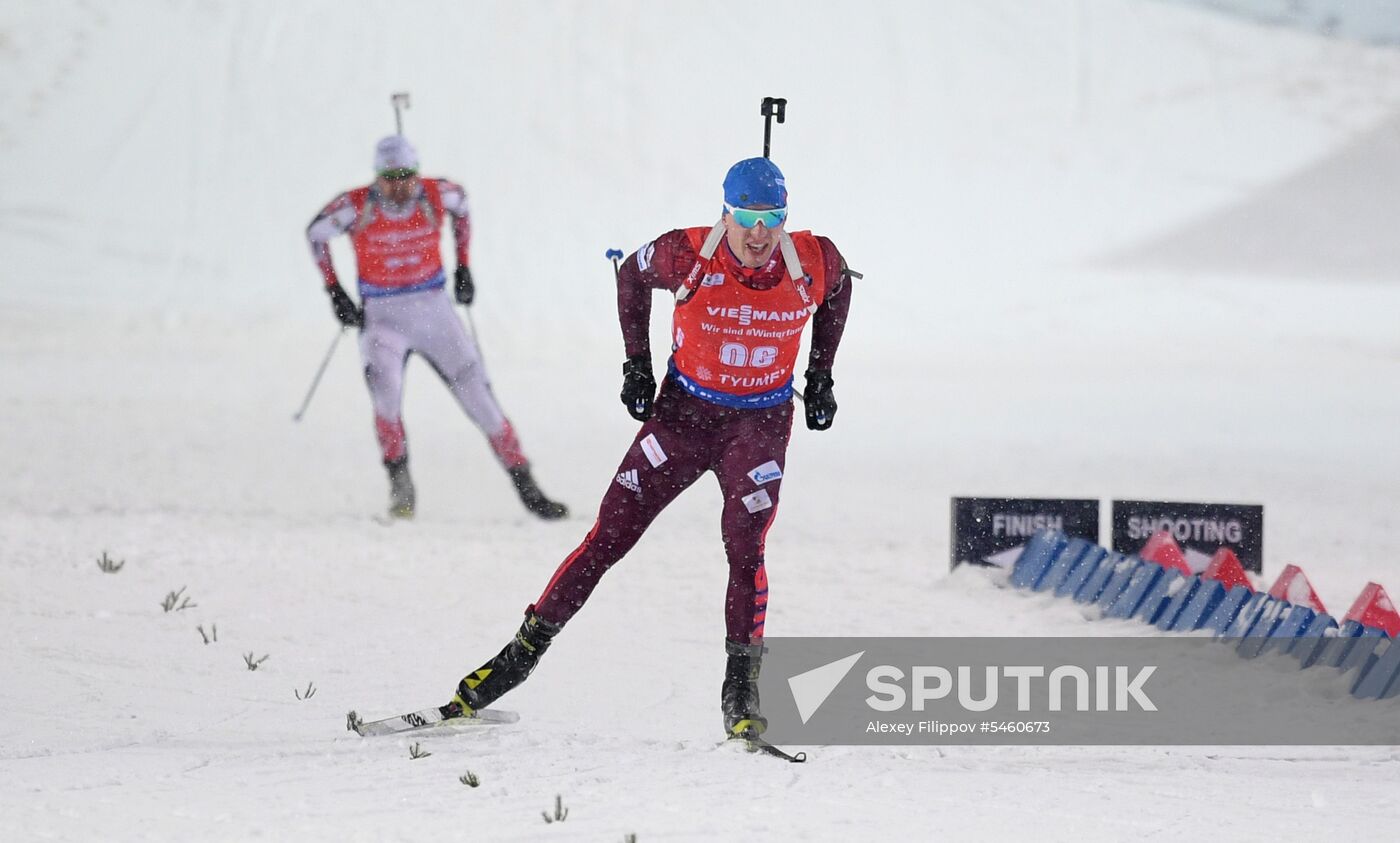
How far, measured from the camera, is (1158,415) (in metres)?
15.1

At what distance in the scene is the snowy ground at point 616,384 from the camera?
4.29m

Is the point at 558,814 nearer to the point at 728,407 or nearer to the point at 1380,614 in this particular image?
the point at 728,407

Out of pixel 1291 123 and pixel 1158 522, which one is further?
pixel 1291 123

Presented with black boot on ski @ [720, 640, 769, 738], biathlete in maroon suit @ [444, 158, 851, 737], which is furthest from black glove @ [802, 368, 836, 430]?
black boot on ski @ [720, 640, 769, 738]

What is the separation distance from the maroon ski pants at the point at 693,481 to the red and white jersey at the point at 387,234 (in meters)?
5.18

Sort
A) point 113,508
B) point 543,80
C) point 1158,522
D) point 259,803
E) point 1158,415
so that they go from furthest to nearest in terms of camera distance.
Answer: point 543,80 → point 1158,415 → point 113,508 → point 1158,522 → point 259,803

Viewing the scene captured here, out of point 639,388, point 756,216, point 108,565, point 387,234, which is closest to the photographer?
point 756,216

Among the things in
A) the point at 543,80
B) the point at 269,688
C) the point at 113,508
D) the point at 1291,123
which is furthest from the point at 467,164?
the point at 269,688

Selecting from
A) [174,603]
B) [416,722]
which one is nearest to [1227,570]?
[416,722]

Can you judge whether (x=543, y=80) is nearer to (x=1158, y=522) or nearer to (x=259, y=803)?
(x=1158, y=522)

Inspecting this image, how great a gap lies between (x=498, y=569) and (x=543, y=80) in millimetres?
19273

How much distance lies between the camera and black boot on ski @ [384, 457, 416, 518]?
969cm

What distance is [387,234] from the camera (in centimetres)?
970

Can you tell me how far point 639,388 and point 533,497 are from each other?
520 centimetres
